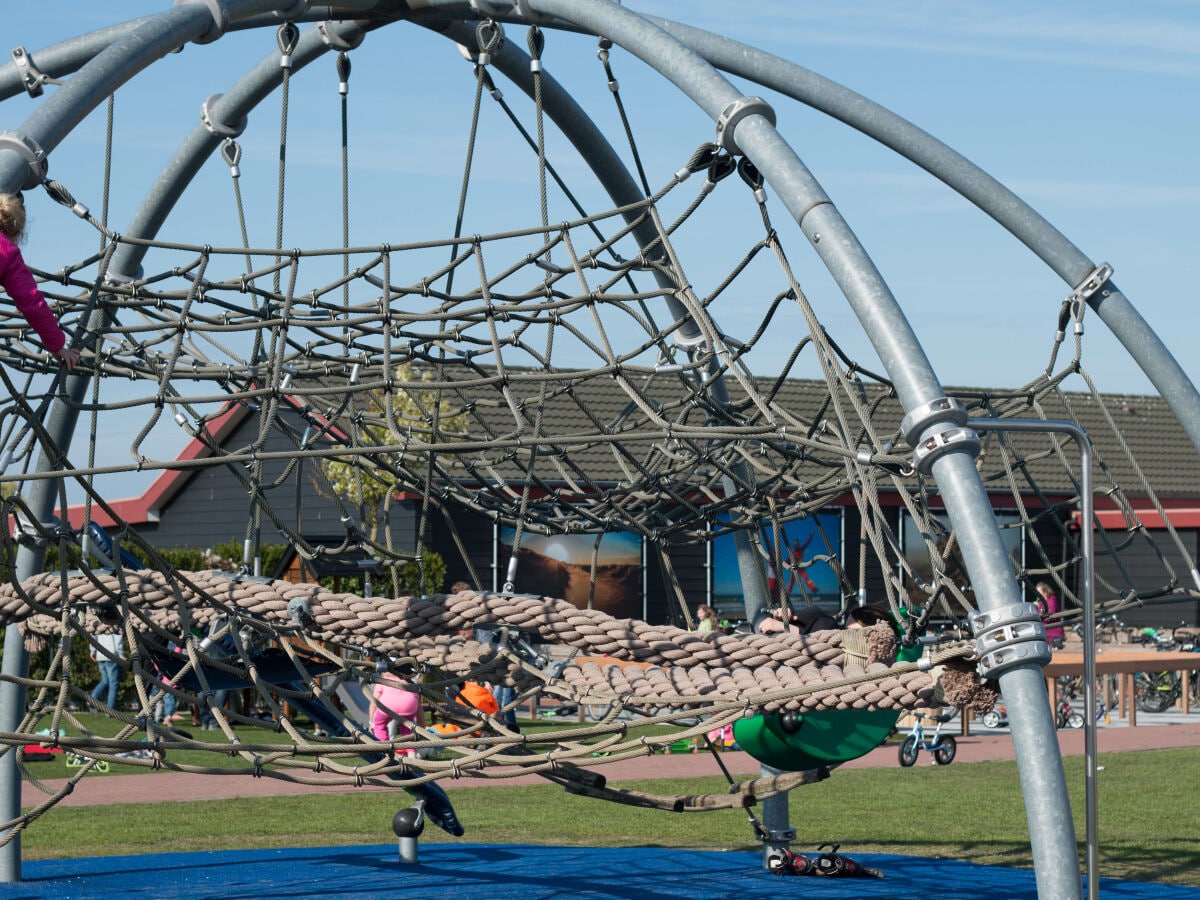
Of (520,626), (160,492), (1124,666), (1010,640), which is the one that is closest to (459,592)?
(520,626)

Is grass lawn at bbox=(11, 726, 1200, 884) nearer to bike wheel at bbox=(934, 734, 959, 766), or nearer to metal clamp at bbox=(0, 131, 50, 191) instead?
bike wheel at bbox=(934, 734, 959, 766)

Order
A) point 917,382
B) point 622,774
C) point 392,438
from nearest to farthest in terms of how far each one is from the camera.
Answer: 1. point 917,382
2. point 392,438
3. point 622,774

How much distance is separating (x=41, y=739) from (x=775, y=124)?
3146mm

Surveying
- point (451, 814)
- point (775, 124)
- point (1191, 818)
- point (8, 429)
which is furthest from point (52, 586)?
point (1191, 818)

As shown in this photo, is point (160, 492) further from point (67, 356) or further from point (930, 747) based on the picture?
point (67, 356)

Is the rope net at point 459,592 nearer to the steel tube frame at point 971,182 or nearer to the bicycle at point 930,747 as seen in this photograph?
the steel tube frame at point 971,182

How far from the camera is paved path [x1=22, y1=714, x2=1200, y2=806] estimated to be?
10.9 metres

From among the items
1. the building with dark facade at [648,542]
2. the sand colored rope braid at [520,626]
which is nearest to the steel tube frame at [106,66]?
A: the sand colored rope braid at [520,626]

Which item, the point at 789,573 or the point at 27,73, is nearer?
the point at 27,73

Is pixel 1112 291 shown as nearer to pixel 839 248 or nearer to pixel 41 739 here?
pixel 839 248

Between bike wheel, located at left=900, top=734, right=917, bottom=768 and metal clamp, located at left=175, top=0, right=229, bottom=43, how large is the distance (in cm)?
942

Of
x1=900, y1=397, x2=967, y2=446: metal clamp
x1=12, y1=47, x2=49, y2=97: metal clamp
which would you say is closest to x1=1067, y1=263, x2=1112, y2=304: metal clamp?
x1=900, y1=397, x2=967, y2=446: metal clamp

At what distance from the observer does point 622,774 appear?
40.2 ft

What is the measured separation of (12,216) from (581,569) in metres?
16.0
